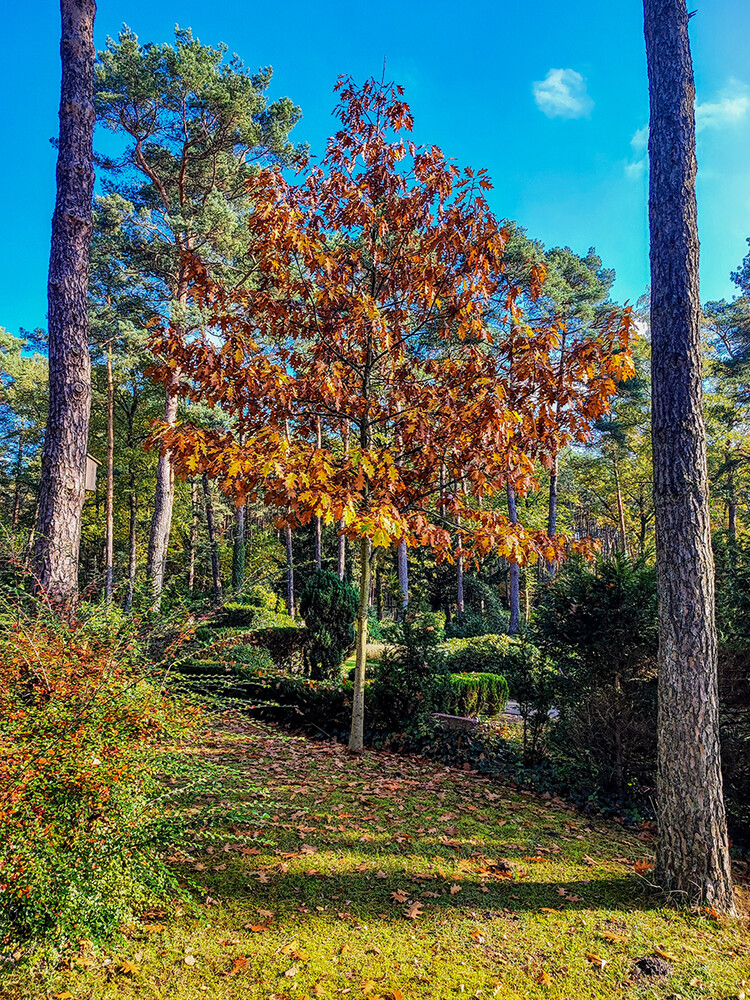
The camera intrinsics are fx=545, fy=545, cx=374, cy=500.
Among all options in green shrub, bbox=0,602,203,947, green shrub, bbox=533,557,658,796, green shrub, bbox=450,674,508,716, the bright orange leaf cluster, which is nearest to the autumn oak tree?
the bright orange leaf cluster

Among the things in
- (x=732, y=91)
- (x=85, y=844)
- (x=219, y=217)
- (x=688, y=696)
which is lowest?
(x=85, y=844)

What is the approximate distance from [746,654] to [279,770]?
13.6 ft

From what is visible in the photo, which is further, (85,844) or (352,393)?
(352,393)

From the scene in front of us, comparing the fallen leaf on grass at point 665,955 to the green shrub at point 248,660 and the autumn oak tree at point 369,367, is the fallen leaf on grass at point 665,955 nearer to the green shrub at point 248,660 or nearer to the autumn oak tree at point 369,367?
the autumn oak tree at point 369,367

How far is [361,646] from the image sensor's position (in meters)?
5.66

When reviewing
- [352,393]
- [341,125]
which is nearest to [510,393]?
[352,393]

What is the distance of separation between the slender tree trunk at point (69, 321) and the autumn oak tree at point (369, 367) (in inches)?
51.9

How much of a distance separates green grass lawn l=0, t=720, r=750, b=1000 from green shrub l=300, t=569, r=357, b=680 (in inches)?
210

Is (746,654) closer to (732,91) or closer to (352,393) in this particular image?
(352,393)

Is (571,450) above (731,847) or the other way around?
above

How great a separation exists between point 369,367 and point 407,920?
4403 millimetres

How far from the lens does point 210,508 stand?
79.8 ft

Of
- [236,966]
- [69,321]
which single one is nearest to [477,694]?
[236,966]

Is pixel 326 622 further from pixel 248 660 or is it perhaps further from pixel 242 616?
pixel 242 616
